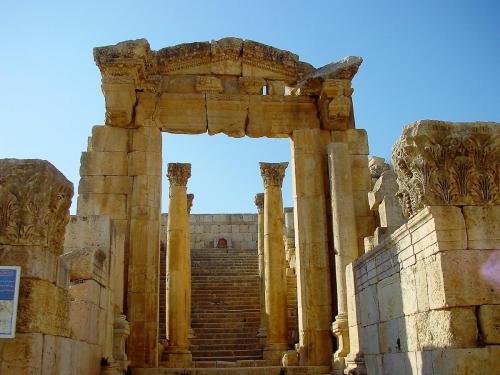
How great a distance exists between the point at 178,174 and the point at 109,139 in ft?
16.1

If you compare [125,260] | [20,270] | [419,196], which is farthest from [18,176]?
[125,260]

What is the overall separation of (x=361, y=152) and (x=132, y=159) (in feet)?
15.5

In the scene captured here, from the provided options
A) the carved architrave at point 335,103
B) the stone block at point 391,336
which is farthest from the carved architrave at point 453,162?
the carved architrave at point 335,103

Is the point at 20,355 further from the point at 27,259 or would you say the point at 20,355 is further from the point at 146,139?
the point at 146,139

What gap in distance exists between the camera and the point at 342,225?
11.8 meters

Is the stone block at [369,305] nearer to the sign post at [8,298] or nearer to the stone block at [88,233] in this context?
the stone block at [88,233]

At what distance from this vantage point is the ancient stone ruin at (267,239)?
5.78 metres

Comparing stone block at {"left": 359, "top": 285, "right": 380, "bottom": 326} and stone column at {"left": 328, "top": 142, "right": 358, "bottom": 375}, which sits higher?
stone column at {"left": 328, "top": 142, "right": 358, "bottom": 375}

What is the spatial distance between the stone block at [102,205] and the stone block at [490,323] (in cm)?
774

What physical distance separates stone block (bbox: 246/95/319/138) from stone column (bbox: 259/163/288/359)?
4863mm

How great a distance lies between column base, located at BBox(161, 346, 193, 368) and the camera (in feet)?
43.5

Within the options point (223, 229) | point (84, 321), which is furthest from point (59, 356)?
point (223, 229)

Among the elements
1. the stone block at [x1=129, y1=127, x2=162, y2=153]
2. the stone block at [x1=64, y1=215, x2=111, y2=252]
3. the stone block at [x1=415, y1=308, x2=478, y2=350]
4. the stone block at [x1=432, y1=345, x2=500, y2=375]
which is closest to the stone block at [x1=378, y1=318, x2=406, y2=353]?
the stone block at [x1=415, y1=308, x2=478, y2=350]

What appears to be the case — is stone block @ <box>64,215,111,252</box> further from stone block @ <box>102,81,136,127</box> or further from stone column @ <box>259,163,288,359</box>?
stone column @ <box>259,163,288,359</box>
